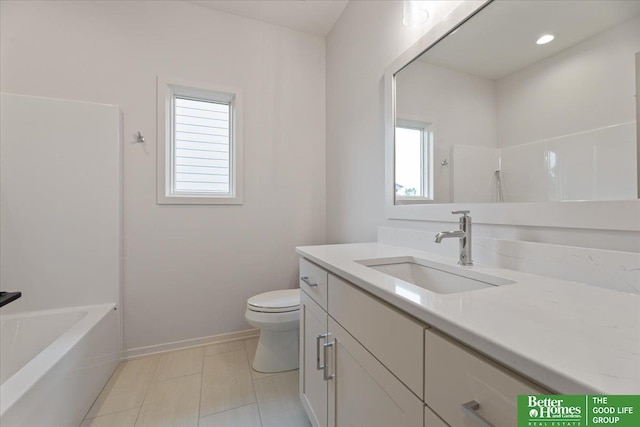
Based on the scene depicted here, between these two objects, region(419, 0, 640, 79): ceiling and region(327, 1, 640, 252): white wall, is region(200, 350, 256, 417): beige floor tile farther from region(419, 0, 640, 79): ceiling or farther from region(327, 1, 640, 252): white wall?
region(419, 0, 640, 79): ceiling

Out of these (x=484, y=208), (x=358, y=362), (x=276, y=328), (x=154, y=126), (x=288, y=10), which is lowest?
(x=276, y=328)

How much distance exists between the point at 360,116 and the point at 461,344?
5.61ft

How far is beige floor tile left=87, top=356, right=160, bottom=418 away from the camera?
1445mm

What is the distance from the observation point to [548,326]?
475 mm

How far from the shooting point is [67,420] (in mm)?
1213

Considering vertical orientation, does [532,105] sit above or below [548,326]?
above

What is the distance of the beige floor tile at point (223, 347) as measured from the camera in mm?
2027

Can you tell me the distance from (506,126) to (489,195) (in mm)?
254

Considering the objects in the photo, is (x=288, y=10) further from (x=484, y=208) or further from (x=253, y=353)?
(x=253, y=353)

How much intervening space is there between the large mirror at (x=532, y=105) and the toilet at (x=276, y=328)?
1.05 meters

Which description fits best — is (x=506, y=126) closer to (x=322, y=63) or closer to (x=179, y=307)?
(x=322, y=63)

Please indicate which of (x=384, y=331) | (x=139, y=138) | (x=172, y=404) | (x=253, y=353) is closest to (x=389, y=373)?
(x=384, y=331)

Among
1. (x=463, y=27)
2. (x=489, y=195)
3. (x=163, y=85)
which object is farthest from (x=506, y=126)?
(x=163, y=85)

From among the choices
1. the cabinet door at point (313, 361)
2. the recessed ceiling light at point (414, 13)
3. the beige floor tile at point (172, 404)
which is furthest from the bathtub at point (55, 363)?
the recessed ceiling light at point (414, 13)
